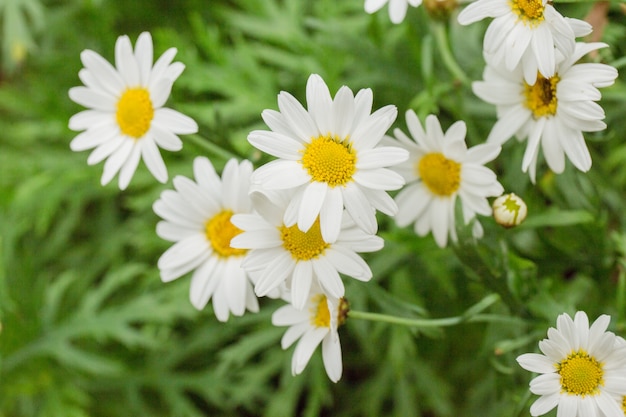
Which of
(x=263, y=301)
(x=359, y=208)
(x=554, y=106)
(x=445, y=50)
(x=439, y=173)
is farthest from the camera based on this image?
(x=263, y=301)

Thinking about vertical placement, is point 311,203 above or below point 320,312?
above

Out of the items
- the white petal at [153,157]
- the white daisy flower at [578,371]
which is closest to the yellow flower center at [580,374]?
the white daisy flower at [578,371]

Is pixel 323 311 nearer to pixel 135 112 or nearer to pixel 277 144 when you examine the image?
pixel 277 144

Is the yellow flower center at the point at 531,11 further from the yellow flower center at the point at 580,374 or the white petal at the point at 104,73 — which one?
the white petal at the point at 104,73

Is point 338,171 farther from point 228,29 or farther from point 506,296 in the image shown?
point 228,29

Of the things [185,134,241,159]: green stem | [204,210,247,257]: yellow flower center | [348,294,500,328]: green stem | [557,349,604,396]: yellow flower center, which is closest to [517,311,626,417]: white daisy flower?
[557,349,604,396]: yellow flower center

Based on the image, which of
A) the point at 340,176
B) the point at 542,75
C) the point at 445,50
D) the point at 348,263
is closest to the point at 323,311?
the point at 348,263

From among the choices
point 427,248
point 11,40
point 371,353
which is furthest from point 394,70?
point 11,40
